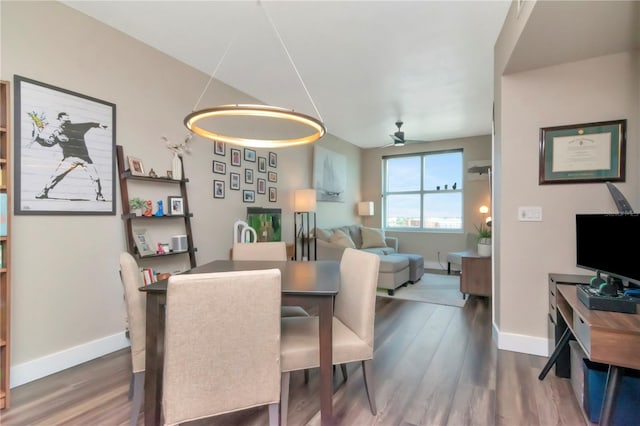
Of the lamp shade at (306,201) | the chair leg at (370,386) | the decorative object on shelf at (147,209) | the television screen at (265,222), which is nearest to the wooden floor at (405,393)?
the chair leg at (370,386)

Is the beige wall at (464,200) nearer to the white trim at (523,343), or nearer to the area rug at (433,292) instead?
the area rug at (433,292)

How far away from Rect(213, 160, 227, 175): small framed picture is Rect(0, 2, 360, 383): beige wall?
0.43 ft

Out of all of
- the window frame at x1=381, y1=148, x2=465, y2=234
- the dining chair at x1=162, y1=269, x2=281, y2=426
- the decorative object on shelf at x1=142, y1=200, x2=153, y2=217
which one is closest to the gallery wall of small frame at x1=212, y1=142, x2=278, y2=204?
the decorative object on shelf at x1=142, y1=200, x2=153, y2=217

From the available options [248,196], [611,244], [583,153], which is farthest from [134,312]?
[583,153]

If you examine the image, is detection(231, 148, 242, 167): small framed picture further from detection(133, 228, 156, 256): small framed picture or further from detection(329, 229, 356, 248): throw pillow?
detection(329, 229, 356, 248): throw pillow

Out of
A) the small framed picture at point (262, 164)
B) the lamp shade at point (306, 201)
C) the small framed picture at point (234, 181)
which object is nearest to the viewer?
the small framed picture at point (234, 181)

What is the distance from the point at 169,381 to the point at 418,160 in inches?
248

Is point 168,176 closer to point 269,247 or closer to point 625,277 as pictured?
point 269,247

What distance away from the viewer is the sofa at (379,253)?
13.9 ft

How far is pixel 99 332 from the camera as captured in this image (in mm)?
2402

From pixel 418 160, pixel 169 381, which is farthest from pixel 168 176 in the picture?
pixel 418 160

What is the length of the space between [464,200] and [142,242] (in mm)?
5580

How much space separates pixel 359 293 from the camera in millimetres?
1744

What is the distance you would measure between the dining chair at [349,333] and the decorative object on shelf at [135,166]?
1.74 meters
